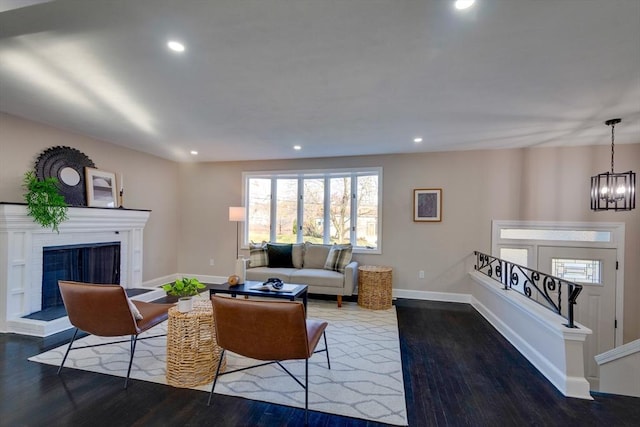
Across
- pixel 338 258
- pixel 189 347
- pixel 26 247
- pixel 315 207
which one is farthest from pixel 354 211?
pixel 26 247

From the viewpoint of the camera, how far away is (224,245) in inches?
231

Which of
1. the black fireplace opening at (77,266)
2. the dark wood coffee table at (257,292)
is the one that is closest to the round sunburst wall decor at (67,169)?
the black fireplace opening at (77,266)

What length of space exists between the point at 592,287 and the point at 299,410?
4693mm

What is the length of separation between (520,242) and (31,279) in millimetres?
6637

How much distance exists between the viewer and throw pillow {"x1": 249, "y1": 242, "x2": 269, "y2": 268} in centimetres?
498

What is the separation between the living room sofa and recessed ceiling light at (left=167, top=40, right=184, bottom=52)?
3265 millimetres

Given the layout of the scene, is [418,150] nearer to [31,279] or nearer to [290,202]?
[290,202]

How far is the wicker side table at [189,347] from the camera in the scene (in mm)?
2285

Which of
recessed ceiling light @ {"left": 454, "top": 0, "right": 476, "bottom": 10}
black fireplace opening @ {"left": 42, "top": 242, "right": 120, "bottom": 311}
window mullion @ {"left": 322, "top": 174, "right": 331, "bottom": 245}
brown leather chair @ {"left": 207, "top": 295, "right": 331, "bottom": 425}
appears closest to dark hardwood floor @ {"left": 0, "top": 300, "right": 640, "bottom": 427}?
brown leather chair @ {"left": 207, "top": 295, "right": 331, "bottom": 425}

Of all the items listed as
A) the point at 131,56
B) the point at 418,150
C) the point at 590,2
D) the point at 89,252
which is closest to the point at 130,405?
the point at 131,56

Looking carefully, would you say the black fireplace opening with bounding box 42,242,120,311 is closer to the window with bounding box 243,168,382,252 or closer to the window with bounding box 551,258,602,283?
the window with bounding box 243,168,382,252

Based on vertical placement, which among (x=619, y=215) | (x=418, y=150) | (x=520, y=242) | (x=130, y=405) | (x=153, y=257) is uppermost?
(x=418, y=150)

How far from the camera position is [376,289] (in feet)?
14.5

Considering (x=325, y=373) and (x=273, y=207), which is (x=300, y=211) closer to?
(x=273, y=207)
